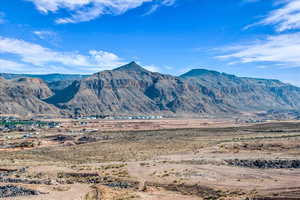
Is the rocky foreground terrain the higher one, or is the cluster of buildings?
the cluster of buildings

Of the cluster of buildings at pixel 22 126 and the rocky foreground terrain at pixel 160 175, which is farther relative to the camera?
the cluster of buildings at pixel 22 126

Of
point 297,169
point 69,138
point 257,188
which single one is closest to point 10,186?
point 257,188

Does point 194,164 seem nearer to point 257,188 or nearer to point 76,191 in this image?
point 257,188

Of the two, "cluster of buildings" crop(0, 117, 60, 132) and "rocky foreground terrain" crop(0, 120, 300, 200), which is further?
"cluster of buildings" crop(0, 117, 60, 132)

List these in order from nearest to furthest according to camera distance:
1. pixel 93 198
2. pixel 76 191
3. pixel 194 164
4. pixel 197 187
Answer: pixel 93 198, pixel 76 191, pixel 197 187, pixel 194 164

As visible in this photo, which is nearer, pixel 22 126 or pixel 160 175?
pixel 160 175

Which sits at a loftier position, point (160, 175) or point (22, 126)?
point (22, 126)

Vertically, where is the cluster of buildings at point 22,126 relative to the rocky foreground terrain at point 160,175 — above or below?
above

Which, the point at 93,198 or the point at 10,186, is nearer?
the point at 93,198

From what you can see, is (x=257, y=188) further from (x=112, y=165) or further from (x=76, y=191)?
(x=112, y=165)

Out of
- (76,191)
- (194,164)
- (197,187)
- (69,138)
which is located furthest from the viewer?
(69,138)
